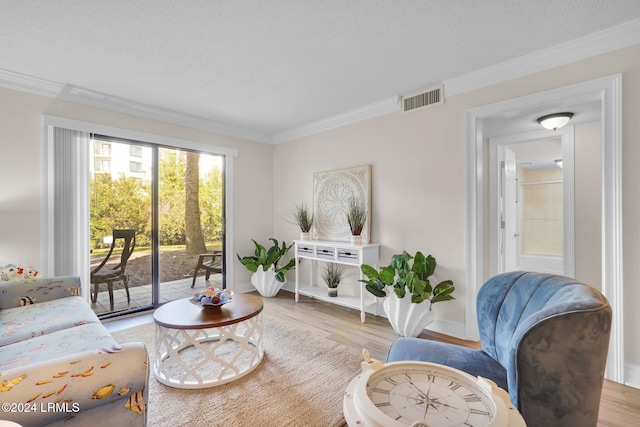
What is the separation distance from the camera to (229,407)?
1.83 metres

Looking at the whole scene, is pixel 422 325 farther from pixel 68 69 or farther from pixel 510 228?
pixel 68 69

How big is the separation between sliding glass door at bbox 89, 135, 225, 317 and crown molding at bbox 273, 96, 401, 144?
3.73 feet

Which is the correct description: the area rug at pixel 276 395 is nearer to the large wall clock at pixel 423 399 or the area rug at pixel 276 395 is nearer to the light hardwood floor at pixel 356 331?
the light hardwood floor at pixel 356 331

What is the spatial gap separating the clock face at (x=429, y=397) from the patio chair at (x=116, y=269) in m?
3.52

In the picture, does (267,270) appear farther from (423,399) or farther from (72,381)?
(423,399)

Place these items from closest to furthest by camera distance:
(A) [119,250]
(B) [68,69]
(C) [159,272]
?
(B) [68,69], (A) [119,250], (C) [159,272]

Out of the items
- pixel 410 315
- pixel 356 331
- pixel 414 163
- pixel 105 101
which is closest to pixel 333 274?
pixel 356 331

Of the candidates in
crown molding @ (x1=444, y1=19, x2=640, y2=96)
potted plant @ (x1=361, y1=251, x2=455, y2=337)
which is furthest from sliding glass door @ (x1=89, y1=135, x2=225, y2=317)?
crown molding @ (x1=444, y1=19, x2=640, y2=96)

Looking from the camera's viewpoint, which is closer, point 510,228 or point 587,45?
point 587,45

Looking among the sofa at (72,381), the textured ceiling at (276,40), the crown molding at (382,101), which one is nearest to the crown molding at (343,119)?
the crown molding at (382,101)

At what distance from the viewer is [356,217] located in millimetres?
3537

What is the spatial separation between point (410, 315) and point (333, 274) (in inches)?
51.7

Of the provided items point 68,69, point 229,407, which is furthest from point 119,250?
point 229,407

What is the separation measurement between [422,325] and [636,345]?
143 centimetres
